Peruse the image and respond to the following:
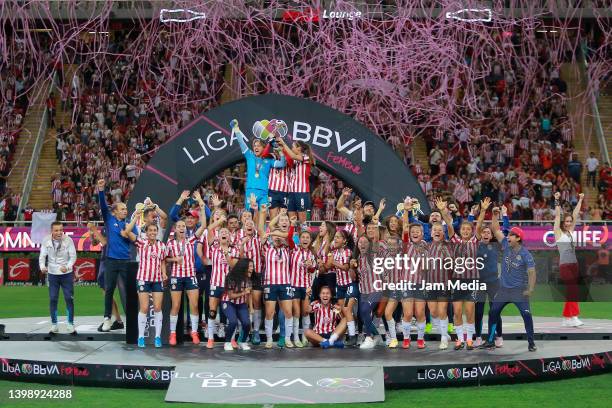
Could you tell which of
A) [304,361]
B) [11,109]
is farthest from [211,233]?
[11,109]

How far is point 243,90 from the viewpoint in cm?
3384

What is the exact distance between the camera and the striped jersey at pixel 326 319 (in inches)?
594

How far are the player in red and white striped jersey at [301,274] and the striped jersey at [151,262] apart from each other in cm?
178

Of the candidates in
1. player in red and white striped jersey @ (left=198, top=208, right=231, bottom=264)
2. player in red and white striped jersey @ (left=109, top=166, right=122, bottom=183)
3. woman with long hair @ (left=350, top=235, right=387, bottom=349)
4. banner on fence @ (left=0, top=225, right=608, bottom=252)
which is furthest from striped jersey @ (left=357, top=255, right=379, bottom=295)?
player in red and white striped jersey @ (left=109, top=166, right=122, bottom=183)

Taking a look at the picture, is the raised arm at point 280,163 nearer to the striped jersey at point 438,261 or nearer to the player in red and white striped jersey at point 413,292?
the player in red and white striped jersey at point 413,292

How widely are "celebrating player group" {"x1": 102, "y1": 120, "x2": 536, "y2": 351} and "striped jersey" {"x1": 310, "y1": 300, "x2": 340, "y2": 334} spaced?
0.02m

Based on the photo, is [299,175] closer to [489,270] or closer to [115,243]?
[115,243]

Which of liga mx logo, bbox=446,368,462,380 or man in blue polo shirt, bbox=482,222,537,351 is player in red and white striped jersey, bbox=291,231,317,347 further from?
liga mx logo, bbox=446,368,462,380

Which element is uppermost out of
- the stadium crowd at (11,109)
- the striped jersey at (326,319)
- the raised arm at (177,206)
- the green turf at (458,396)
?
the stadium crowd at (11,109)

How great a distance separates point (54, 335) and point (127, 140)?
16047 millimetres

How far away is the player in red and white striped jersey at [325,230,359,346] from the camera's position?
48.7 ft

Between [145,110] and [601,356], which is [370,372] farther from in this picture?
[145,110]

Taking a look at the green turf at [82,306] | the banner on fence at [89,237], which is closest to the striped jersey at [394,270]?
the green turf at [82,306]

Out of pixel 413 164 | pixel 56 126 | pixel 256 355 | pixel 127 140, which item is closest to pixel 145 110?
pixel 127 140
